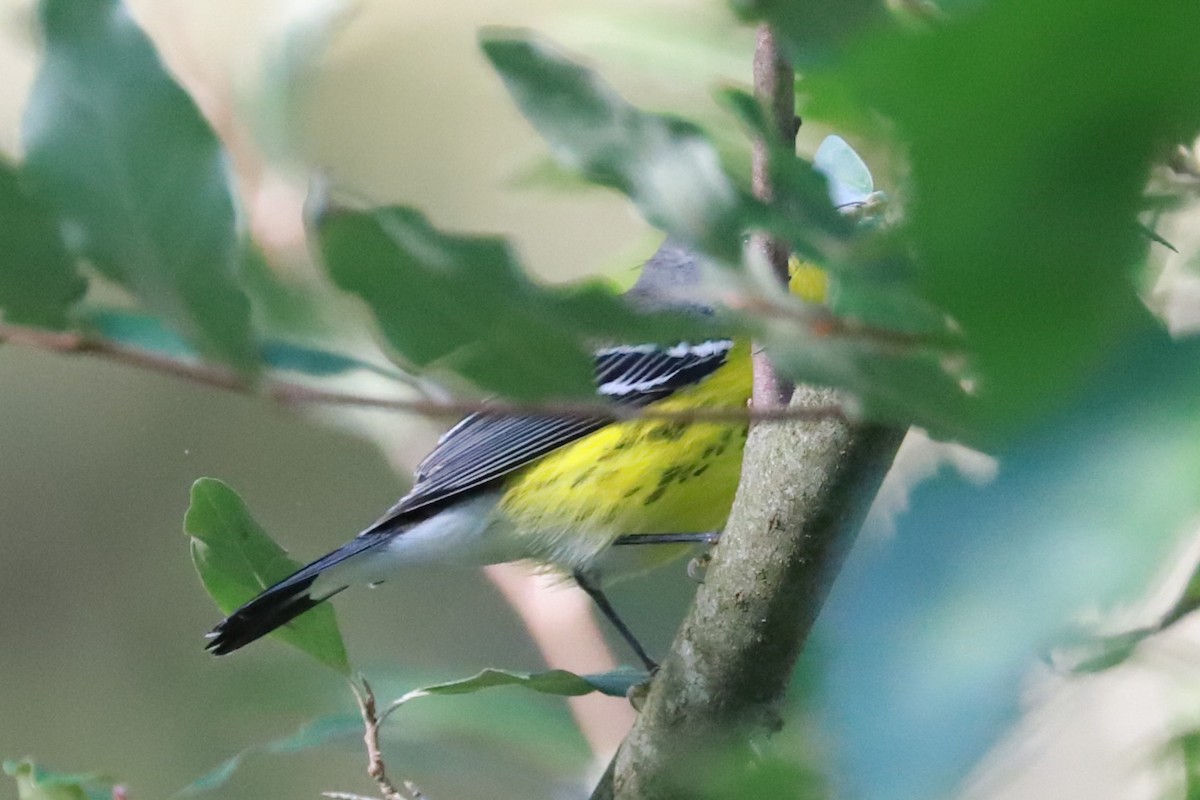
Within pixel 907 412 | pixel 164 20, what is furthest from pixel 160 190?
pixel 164 20

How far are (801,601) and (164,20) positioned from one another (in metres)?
1.33

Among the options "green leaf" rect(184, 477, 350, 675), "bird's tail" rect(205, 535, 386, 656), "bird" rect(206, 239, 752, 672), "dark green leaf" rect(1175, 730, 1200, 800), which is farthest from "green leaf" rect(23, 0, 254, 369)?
"bird" rect(206, 239, 752, 672)

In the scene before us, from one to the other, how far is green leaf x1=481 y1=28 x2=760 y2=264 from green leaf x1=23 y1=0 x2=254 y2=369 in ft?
0.20

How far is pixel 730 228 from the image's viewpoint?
0.56 feet

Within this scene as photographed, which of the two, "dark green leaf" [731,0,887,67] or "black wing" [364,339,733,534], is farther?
"black wing" [364,339,733,534]

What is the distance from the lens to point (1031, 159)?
114 millimetres

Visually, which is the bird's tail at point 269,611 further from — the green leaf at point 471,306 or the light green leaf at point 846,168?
the green leaf at point 471,306

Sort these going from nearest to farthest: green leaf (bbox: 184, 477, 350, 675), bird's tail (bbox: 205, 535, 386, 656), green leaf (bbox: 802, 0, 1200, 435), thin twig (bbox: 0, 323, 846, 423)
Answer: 1. green leaf (bbox: 802, 0, 1200, 435)
2. thin twig (bbox: 0, 323, 846, 423)
3. green leaf (bbox: 184, 477, 350, 675)
4. bird's tail (bbox: 205, 535, 386, 656)

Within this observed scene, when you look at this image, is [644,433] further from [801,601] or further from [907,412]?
[907,412]

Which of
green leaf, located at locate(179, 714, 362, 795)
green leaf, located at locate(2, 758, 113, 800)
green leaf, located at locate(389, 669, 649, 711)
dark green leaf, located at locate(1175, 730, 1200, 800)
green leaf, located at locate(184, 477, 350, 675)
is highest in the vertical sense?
green leaf, located at locate(184, 477, 350, 675)

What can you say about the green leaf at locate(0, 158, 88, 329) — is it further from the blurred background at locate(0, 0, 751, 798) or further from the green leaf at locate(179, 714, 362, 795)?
the blurred background at locate(0, 0, 751, 798)

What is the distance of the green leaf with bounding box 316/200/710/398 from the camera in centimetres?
16

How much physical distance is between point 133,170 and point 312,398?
0.05 m

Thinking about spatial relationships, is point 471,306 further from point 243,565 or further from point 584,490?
point 584,490
